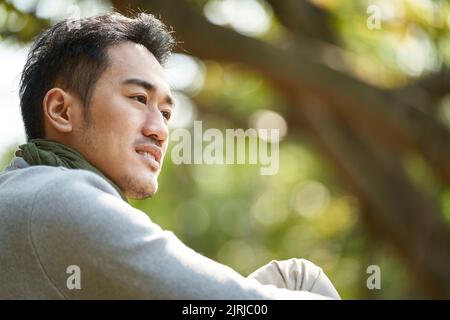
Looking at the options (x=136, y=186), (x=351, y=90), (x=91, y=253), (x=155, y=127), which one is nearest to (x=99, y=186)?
(x=91, y=253)

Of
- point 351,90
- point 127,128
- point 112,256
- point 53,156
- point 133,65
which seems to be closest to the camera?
point 112,256

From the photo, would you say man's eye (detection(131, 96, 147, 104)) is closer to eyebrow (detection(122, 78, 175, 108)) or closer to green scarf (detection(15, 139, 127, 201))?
eyebrow (detection(122, 78, 175, 108))

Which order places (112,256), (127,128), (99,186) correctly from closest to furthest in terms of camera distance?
(112,256) < (99,186) < (127,128)

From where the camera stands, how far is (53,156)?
6.88 ft

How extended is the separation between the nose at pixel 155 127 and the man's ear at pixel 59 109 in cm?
21

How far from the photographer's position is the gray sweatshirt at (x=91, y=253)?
5.63ft

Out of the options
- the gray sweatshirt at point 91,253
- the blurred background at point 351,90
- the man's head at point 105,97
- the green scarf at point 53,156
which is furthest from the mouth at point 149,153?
the blurred background at point 351,90

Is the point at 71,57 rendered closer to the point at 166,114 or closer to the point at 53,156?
the point at 166,114

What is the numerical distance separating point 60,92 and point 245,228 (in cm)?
1351

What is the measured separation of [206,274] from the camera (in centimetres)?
172

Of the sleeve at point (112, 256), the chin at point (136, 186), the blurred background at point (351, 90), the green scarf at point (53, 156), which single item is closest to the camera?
the sleeve at point (112, 256)

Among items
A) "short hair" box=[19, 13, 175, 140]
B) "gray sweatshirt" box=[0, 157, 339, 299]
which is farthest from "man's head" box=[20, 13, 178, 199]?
"gray sweatshirt" box=[0, 157, 339, 299]

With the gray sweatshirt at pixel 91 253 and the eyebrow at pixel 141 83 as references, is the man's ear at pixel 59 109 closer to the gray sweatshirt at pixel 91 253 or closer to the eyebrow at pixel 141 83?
the eyebrow at pixel 141 83

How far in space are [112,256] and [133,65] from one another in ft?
2.67
